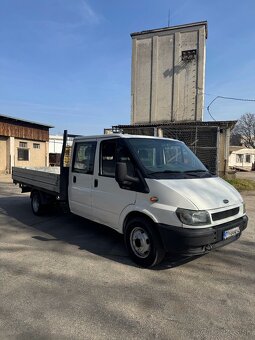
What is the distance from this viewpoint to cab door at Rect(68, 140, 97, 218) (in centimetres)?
573

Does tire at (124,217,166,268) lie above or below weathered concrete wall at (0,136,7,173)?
below

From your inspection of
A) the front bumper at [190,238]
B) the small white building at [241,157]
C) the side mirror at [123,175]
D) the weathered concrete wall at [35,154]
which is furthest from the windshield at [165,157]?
the small white building at [241,157]

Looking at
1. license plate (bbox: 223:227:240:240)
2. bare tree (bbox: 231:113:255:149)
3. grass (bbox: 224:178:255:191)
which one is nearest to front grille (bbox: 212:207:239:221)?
license plate (bbox: 223:227:240:240)

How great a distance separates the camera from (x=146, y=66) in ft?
59.6

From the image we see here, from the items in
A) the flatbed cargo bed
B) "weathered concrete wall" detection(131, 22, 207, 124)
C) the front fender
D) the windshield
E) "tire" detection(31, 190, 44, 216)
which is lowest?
"tire" detection(31, 190, 44, 216)

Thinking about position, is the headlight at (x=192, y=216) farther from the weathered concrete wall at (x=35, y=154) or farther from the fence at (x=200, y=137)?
the weathered concrete wall at (x=35, y=154)

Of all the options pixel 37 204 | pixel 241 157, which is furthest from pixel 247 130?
pixel 37 204

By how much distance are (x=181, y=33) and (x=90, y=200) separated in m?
14.8

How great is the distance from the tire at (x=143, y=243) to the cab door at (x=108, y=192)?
34 cm

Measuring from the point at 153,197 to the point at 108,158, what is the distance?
1361mm

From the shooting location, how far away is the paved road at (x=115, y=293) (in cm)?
303

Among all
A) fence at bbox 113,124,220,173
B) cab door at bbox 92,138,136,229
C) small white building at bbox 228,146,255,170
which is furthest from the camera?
small white building at bbox 228,146,255,170

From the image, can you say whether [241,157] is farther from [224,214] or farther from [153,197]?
[153,197]

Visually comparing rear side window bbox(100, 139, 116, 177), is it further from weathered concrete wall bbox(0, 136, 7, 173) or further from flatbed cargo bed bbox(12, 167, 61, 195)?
weathered concrete wall bbox(0, 136, 7, 173)
